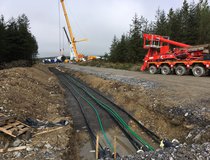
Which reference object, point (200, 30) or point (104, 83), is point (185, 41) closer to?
point (200, 30)

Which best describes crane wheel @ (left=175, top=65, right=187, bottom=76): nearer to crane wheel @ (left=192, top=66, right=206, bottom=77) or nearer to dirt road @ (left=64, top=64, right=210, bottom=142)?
crane wheel @ (left=192, top=66, right=206, bottom=77)

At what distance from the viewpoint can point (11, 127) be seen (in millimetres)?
4863

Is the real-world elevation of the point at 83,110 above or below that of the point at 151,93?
below

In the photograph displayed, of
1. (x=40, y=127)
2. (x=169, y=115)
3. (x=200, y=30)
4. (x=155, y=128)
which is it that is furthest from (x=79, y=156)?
(x=200, y=30)

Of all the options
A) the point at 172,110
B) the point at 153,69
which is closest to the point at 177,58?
the point at 153,69

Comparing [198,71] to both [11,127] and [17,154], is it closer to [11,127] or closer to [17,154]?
[11,127]

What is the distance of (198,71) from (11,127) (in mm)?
13776

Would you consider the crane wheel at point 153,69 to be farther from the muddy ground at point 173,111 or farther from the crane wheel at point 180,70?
the muddy ground at point 173,111

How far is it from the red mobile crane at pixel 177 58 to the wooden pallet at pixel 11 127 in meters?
13.3

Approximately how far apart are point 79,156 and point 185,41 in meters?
27.2

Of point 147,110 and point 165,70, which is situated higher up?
point 165,70

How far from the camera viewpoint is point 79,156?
4.75 metres

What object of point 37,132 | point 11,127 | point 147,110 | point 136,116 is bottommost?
point 136,116

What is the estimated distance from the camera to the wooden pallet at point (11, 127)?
177 inches
